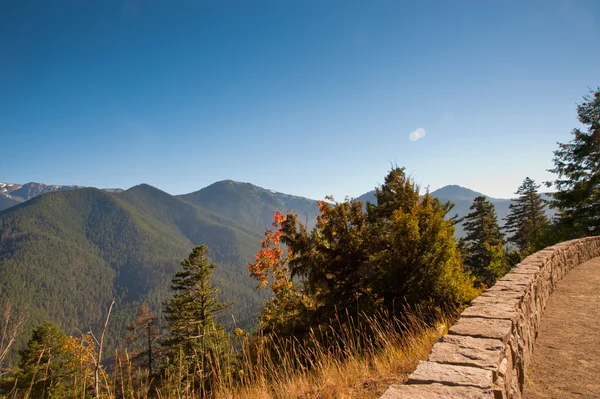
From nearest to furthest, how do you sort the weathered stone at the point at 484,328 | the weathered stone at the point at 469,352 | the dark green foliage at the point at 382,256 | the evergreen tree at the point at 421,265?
the weathered stone at the point at 469,352
the weathered stone at the point at 484,328
the evergreen tree at the point at 421,265
the dark green foliage at the point at 382,256

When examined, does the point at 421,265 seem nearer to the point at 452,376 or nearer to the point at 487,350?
the point at 487,350

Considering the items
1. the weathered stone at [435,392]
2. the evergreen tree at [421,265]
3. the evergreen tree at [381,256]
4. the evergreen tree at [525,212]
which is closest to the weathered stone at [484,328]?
the weathered stone at [435,392]

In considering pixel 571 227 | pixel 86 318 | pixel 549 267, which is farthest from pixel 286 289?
pixel 86 318

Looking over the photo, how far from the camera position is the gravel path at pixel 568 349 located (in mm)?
3049

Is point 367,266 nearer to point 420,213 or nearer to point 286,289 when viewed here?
point 420,213

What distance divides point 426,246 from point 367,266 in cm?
194

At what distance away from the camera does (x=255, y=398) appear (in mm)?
3146

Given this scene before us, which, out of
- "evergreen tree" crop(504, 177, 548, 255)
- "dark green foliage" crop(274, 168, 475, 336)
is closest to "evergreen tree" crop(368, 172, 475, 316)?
"dark green foliage" crop(274, 168, 475, 336)

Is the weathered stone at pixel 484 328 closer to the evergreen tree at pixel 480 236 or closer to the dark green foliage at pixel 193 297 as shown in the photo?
the dark green foliage at pixel 193 297

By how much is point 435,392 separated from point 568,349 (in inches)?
125

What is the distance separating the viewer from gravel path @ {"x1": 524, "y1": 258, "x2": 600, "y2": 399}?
10.0ft

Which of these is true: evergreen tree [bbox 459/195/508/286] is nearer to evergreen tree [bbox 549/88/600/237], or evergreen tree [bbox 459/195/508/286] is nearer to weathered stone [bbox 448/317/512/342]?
evergreen tree [bbox 549/88/600/237]

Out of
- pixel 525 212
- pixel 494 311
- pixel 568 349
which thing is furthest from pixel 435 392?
pixel 525 212

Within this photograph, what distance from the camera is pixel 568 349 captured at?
3.83 metres
